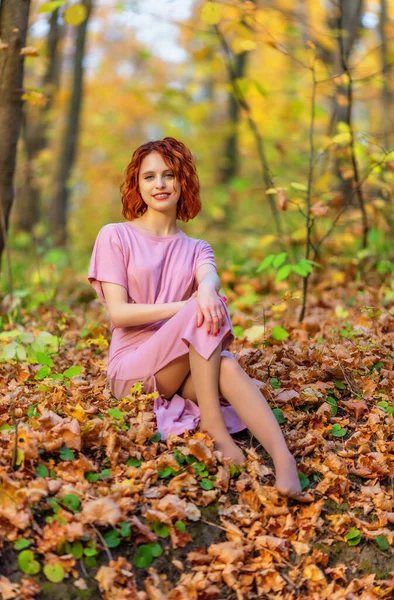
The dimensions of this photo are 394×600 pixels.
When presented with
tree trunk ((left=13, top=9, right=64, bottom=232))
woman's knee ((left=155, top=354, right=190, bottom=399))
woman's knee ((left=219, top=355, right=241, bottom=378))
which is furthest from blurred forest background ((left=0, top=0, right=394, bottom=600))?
tree trunk ((left=13, top=9, right=64, bottom=232))

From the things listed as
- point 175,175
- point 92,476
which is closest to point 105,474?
point 92,476

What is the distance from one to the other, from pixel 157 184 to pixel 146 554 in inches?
68.2

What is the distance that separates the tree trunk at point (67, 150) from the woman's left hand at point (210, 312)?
7.52 m

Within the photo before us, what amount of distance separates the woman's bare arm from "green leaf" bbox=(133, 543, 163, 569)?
1041 millimetres

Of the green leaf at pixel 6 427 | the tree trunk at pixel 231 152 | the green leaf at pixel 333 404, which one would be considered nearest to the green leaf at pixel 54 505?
the green leaf at pixel 6 427

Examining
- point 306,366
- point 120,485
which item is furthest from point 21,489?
point 306,366

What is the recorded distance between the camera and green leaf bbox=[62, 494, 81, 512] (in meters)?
2.56

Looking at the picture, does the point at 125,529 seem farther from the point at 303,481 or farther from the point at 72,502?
the point at 303,481

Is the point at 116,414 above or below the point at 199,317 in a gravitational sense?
below

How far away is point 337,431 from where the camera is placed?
3309 mm

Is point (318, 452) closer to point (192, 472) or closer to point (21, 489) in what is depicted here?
point (192, 472)

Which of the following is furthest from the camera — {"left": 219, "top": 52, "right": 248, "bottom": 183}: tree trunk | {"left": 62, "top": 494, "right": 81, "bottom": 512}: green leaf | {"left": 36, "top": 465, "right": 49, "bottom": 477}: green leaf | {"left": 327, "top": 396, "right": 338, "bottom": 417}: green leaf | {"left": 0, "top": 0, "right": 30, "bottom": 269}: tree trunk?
{"left": 219, "top": 52, "right": 248, "bottom": 183}: tree trunk

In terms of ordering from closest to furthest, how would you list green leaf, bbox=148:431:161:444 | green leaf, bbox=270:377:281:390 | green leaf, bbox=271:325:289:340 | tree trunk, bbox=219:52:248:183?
green leaf, bbox=148:431:161:444 → green leaf, bbox=270:377:281:390 → green leaf, bbox=271:325:289:340 → tree trunk, bbox=219:52:248:183

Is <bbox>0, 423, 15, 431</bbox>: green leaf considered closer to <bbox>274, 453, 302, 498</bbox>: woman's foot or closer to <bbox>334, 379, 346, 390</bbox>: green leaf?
<bbox>274, 453, 302, 498</bbox>: woman's foot
